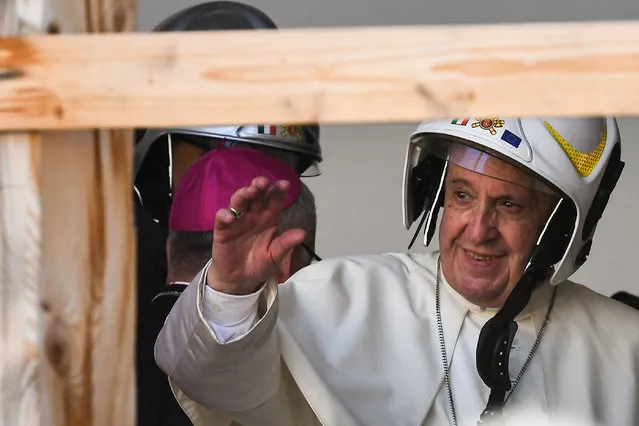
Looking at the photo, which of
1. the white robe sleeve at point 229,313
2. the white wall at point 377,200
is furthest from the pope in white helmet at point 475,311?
the white wall at point 377,200

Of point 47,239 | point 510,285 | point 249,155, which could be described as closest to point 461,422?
point 510,285

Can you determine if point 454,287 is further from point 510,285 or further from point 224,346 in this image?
point 224,346

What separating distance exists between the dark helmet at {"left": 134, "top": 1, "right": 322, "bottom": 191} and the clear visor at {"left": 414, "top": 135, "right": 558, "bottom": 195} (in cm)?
72

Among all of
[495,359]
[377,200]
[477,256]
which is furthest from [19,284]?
[377,200]

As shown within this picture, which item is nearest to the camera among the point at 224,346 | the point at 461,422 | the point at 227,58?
the point at 227,58

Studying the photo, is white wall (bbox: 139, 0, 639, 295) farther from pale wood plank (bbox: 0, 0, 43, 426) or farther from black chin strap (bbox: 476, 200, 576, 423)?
pale wood plank (bbox: 0, 0, 43, 426)

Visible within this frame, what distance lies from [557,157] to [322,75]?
4.96 ft

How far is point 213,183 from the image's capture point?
115 inches

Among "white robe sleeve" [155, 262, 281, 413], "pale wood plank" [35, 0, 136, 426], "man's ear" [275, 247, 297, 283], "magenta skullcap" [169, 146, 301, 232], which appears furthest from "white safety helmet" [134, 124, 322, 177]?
"pale wood plank" [35, 0, 136, 426]

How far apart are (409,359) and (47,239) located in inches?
53.5

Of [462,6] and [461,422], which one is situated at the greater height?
[462,6]

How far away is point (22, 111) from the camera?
129cm

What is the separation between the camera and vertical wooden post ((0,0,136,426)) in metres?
1.31

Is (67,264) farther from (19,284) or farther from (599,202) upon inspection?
(599,202)
